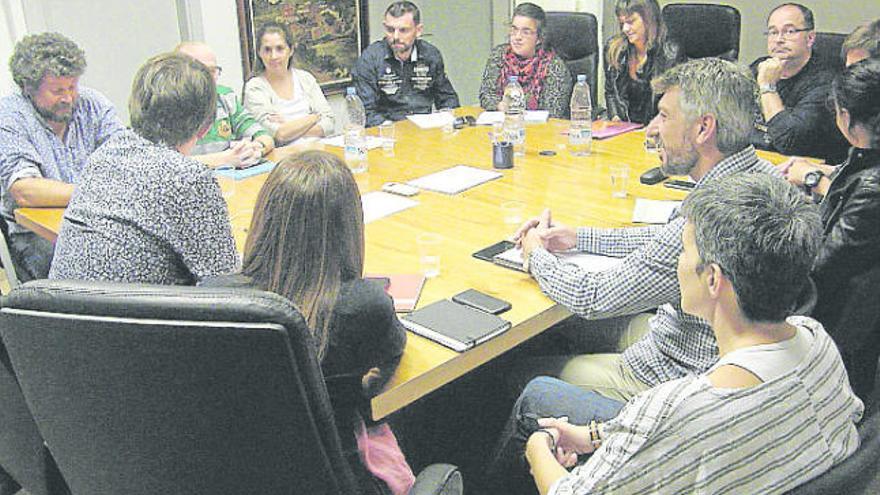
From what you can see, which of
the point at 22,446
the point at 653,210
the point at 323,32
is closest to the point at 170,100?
the point at 22,446

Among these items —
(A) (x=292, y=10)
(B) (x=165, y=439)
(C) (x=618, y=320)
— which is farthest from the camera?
(A) (x=292, y=10)

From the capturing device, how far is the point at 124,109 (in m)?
4.51

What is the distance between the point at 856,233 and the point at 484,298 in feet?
2.88

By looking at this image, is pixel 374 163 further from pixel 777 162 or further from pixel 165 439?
pixel 165 439

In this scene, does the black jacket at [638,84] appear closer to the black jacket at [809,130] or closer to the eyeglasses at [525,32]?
the eyeglasses at [525,32]

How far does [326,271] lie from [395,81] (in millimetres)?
3161

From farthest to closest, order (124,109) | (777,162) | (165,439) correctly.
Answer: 1. (124,109)
2. (777,162)
3. (165,439)

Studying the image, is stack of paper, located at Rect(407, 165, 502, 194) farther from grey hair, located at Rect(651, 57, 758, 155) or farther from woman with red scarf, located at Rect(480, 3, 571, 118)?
woman with red scarf, located at Rect(480, 3, 571, 118)

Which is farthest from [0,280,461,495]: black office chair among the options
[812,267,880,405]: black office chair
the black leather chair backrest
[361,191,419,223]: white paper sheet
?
[361,191,419,223]: white paper sheet

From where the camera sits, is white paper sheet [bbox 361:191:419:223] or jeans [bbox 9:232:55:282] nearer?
white paper sheet [bbox 361:191:419:223]

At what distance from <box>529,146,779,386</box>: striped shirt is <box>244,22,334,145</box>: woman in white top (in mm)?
2161

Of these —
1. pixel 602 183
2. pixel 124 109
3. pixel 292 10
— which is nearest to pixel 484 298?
pixel 602 183

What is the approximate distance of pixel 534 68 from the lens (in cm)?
433

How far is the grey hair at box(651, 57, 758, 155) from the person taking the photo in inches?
79.8
